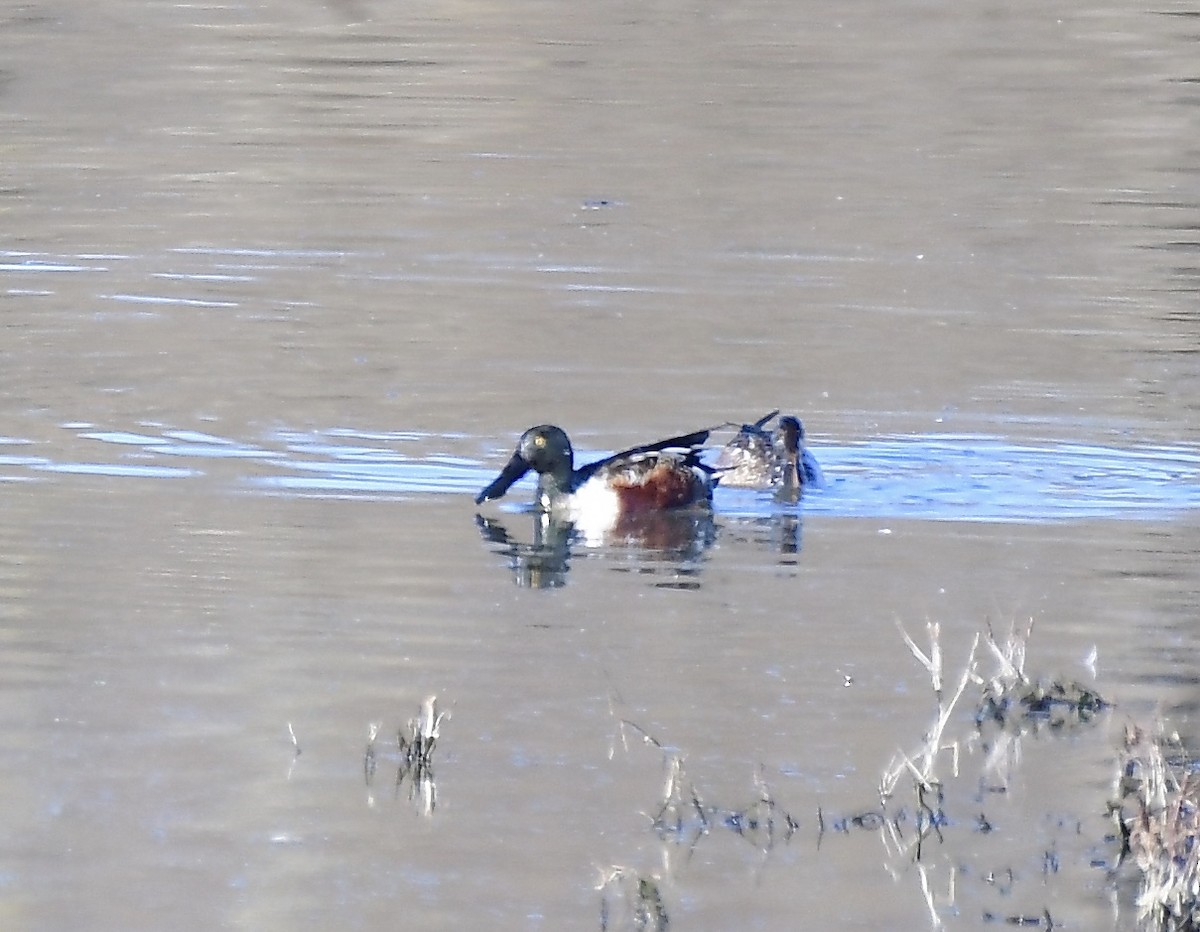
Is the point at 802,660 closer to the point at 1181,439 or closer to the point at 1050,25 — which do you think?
the point at 1181,439

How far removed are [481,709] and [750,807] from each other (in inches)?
42.1

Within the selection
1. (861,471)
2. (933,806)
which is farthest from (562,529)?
Answer: (933,806)

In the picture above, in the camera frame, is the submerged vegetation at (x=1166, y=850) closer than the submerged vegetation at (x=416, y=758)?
Yes

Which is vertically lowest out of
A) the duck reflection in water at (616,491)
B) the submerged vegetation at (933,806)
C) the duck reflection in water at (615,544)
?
the submerged vegetation at (933,806)

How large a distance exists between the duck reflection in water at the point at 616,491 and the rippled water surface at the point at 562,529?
0.30ft

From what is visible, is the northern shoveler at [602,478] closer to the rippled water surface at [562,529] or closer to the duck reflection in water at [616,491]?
the duck reflection in water at [616,491]

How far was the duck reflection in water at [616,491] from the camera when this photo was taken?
9.95 metres

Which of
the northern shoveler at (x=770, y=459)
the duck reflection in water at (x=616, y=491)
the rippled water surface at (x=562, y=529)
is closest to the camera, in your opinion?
the rippled water surface at (x=562, y=529)

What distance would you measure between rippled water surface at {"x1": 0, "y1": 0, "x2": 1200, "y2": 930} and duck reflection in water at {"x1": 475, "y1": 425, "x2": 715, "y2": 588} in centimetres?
9

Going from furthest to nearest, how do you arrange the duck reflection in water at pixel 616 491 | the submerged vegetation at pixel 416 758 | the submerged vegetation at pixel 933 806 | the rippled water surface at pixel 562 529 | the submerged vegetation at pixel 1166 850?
1. the duck reflection in water at pixel 616 491
2. the submerged vegetation at pixel 416 758
3. the rippled water surface at pixel 562 529
4. the submerged vegetation at pixel 933 806
5. the submerged vegetation at pixel 1166 850

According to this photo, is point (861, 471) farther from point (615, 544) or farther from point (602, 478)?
point (615, 544)

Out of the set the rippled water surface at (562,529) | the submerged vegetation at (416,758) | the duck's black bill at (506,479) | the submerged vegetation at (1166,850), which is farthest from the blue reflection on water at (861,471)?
the submerged vegetation at (1166,850)

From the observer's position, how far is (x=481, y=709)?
6875 mm

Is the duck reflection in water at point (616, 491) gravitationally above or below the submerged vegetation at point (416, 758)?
above
